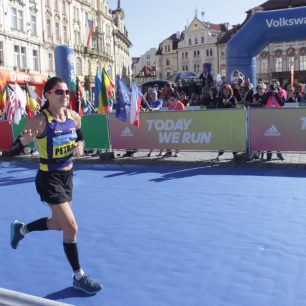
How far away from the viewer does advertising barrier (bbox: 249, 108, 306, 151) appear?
31.8 feet

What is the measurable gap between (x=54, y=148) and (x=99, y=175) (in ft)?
18.5

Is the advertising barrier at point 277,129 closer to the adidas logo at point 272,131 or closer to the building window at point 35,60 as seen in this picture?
the adidas logo at point 272,131

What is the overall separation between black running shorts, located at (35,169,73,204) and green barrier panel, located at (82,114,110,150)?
7665 millimetres

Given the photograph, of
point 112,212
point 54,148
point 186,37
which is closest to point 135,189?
point 112,212

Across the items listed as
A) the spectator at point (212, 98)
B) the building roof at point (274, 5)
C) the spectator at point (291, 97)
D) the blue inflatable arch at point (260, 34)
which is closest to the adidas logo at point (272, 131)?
the spectator at point (212, 98)

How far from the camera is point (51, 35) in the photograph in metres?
46.1

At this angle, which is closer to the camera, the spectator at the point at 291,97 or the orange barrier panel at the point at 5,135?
the orange barrier panel at the point at 5,135

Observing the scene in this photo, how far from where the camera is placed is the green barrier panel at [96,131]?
11570mm

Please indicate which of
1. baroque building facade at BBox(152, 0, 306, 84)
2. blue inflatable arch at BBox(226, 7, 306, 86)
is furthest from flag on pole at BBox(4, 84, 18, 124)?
baroque building facade at BBox(152, 0, 306, 84)

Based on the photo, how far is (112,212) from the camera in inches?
253

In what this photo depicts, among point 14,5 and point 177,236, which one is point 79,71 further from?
point 177,236

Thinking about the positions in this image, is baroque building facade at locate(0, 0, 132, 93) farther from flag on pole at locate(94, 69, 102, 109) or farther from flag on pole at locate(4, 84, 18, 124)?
flag on pole at locate(94, 69, 102, 109)

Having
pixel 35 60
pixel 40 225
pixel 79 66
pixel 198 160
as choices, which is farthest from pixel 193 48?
pixel 40 225

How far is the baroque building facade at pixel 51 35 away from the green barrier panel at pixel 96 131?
14795mm
